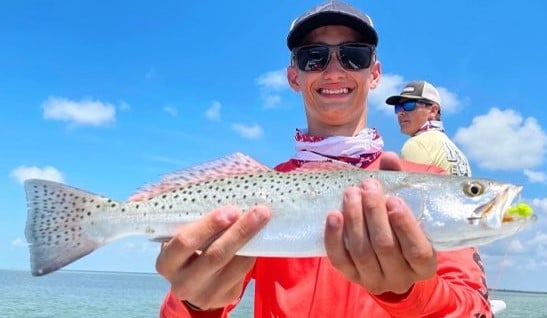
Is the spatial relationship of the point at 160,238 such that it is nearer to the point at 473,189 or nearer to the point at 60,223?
the point at 60,223

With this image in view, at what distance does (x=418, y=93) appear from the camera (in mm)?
8727

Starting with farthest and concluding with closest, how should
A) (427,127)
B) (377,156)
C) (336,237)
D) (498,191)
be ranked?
(427,127)
(377,156)
(498,191)
(336,237)

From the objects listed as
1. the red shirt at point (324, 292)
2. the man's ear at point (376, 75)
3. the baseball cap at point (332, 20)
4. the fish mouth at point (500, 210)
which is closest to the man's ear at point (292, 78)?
the baseball cap at point (332, 20)

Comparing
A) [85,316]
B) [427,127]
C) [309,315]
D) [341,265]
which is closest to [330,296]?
[309,315]

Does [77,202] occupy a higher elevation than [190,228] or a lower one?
higher

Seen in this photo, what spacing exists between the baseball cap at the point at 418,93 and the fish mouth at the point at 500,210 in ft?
16.1

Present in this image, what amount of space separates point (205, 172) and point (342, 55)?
1718 millimetres

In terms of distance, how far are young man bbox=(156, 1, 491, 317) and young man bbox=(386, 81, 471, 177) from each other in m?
2.21

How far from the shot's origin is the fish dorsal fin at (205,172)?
4.32 meters

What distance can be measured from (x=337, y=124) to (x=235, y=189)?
1692 mm

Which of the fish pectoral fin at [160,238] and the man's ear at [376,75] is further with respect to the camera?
the man's ear at [376,75]

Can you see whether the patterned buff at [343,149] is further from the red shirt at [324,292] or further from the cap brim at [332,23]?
the red shirt at [324,292]

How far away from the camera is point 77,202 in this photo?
172 inches

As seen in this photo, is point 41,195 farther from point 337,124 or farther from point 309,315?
point 337,124
